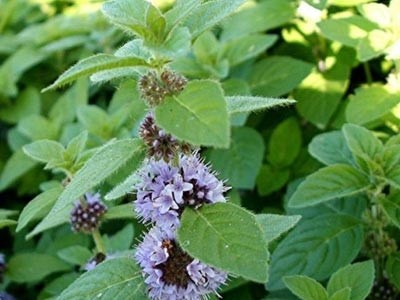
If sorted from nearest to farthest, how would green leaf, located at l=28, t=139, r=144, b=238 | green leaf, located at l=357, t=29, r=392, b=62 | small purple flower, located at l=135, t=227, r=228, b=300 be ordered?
green leaf, located at l=28, t=139, r=144, b=238, small purple flower, located at l=135, t=227, r=228, b=300, green leaf, located at l=357, t=29, r=392, b=62

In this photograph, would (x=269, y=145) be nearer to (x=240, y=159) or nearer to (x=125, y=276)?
(x=240, y=159)

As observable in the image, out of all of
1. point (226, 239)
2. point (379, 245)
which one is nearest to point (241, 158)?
point (379, 245)

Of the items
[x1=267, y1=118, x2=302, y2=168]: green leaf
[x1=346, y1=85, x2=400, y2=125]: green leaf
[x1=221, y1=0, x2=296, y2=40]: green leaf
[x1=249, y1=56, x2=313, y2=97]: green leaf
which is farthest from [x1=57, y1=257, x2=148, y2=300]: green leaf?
[x1=221, y1=0, x2=296, y2=40]: green leaf

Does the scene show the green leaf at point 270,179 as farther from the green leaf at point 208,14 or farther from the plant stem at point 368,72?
the green leaf at point 208,14

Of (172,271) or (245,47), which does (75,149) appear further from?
(245,47)

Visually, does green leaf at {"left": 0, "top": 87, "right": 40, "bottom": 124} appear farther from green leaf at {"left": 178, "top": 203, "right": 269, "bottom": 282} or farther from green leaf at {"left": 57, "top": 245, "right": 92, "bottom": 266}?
green leaf at {"left": 178, "top": 203, "right": 269, "bottom": 282}

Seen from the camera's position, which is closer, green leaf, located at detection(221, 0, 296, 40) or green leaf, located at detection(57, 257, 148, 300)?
green leaf, located at detection(57, 257, 148, 300)
